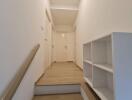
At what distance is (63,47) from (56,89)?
5.46 metres

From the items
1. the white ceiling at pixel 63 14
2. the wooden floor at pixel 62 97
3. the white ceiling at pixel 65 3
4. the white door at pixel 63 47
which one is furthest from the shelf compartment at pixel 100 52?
the white door at pixel 63 47

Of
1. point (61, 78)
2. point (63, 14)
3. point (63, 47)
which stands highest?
point (63, 14)

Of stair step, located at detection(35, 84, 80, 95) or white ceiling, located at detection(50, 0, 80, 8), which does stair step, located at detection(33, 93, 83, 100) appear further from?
white ceiling, located at detection(50, 0, 80, 8)

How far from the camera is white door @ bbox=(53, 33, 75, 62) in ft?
25.3

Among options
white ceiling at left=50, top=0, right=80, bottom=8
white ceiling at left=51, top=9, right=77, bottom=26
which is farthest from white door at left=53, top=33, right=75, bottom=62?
white ceiling at left=50, top=0, right=80, bottom=8

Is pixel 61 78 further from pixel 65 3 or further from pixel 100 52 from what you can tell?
pixel 65 3

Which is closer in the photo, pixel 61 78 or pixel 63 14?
pixel 61 78

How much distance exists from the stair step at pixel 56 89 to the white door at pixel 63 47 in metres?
5.28

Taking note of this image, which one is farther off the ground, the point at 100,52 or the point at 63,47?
the point at 63,47

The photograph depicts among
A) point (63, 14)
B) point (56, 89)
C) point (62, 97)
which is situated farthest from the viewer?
point (63, 14)

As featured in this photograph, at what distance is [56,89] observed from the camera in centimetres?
239

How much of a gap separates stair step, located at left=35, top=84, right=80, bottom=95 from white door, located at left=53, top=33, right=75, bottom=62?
5.28m

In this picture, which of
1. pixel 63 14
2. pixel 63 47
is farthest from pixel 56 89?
pixel 63 47

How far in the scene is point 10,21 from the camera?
45.8 inches
